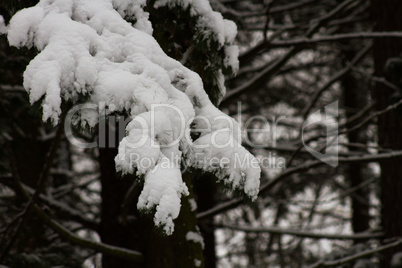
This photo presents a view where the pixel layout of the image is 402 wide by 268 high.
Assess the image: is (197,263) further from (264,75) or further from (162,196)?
(264,75)

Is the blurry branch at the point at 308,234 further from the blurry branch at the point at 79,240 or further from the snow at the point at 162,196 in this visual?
the snow at the point at 162,196

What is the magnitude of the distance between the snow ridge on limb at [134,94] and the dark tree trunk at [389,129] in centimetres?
327

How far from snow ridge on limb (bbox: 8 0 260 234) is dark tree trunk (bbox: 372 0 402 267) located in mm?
3267

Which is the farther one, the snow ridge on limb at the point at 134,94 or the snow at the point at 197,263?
the snow at the point at 197,263

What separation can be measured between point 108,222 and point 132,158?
258 cm

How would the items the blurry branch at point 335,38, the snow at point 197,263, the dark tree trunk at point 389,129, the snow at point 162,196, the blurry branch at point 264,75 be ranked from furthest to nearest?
the dark tree trunk at point 389,129, the blurry branch at point 264,75, the blurry branch at point 335,38, the snow at point 197,263, the snow at point 162,196

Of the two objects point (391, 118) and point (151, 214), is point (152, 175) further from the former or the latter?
point (391, 118)

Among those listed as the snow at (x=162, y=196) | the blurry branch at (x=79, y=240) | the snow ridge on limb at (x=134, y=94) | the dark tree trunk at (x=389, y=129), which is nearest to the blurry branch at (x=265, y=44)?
the dark tree trunk at (x=389, y=129)

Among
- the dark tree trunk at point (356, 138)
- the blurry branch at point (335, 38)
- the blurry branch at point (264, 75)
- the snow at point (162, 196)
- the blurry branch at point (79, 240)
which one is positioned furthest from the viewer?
the dark tree trunk at point (356, 138)

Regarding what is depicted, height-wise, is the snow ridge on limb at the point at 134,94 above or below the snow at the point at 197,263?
above

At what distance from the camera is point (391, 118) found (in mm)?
4957

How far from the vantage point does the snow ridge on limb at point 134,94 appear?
5.83ft

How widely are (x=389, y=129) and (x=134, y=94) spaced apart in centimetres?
381

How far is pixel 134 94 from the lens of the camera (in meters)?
2.02
